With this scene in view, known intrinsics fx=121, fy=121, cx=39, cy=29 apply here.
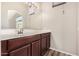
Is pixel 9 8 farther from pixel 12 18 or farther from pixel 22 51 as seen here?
pixel 22 51

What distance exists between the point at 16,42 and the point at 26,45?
161mm

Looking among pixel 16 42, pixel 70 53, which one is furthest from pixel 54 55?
pixel 16 42

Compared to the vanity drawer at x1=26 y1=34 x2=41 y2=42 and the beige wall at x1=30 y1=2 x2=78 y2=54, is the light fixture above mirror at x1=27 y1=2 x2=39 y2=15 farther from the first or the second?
the vanity drawer at x1=26 y1=34 x2=41 y2=42

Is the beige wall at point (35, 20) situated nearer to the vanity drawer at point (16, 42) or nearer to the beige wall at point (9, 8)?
the beige wall at point (9, 8)

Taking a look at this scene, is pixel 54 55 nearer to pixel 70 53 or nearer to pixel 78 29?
pixel 70 53

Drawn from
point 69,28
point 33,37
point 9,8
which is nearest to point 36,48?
point 33,37

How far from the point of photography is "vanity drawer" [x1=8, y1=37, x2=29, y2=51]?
1073mm

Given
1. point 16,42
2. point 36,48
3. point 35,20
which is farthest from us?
point 36,48

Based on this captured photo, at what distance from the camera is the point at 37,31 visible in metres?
1.33

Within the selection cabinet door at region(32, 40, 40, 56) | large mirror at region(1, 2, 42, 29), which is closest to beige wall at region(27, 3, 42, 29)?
large mirror at region(1, 2, 42, 29)

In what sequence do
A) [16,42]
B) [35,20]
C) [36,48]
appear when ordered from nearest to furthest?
[16,42] < [35,20] < [36,48]

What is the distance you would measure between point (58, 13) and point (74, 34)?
0.91 feet

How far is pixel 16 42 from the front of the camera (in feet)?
3.78

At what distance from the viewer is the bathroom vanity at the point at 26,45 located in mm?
1049
